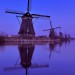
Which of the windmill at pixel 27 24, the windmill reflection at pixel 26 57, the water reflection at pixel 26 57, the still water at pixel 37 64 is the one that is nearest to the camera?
the still water at pixel 37 64

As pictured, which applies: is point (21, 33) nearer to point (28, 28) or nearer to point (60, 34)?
point (28, 28)

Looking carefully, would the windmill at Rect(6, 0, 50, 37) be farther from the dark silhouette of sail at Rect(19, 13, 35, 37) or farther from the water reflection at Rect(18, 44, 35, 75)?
the water reflection at Rect(18, 44, 35, 75)

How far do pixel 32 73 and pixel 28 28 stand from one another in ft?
114

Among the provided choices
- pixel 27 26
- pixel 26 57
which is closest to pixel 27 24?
pixel 27 26

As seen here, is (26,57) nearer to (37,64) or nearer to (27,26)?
(37,64)

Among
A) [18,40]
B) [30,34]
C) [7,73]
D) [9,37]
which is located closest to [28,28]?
[30,34]

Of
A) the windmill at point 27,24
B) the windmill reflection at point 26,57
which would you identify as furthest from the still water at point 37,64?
the windmill at point 27,24

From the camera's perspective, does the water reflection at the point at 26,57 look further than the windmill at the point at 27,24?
No

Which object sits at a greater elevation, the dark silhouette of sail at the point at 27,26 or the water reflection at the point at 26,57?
the dark silhouette of sail at the point at 27,26

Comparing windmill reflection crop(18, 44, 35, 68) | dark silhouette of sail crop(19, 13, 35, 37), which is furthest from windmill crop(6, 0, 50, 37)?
windmill reflection crop(18, 44, 35, 68)

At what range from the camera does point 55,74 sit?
8.95 m

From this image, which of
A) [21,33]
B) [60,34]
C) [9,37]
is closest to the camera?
[21,33]

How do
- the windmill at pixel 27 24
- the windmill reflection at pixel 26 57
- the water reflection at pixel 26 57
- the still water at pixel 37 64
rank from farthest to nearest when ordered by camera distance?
1. the windmill at pixel 27 24
2. the windmill reflection at pixel 26 57
3. the water reflection at pixel 26 57
4. the still water at pixel 37 64

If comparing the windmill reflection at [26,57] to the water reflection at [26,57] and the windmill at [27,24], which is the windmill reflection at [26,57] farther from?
the windmill at [27,24]
